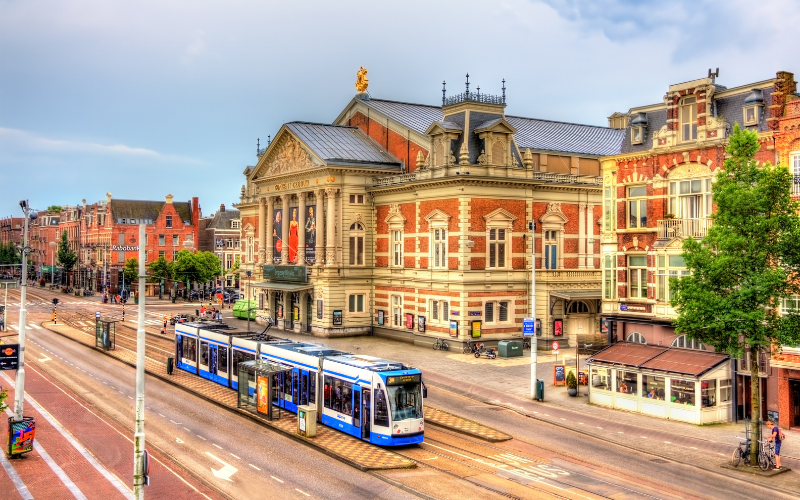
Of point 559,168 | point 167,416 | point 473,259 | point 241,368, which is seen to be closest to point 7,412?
point 167,416

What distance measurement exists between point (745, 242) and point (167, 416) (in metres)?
27.0

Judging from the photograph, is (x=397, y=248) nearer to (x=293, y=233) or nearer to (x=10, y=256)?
(x=293, y=233)

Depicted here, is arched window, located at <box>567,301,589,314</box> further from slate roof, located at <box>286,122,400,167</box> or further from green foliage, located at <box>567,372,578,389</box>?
green foliage, located at <box>567,372,578,389</box>

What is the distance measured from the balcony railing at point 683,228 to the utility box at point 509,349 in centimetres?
1777

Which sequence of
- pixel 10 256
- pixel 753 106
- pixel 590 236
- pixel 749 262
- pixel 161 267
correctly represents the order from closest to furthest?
1. pixel 749 262
2. pixel 753 106
3. pixel 590 236
4. pixel 161 267
5. pixel 10 256

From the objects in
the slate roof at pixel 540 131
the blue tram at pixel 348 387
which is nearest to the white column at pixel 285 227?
the slate roof at pixel 540 131

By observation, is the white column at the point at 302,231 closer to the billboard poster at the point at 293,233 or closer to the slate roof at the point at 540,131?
the billboard poster at the point at 293,233

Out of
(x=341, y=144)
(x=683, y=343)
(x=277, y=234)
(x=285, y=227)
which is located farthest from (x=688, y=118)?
(x=277, y=234)

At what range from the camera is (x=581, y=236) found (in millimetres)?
65438

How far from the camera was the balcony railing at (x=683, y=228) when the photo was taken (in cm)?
3953

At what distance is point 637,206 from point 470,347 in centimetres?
1943

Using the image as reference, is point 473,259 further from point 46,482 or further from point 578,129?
point 46,482

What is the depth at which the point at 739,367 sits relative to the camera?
36.4 metres

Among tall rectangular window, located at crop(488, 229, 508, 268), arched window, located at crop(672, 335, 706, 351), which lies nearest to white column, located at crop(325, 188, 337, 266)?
tall rectangular window, located at crop(488, 229, 508, 268)
